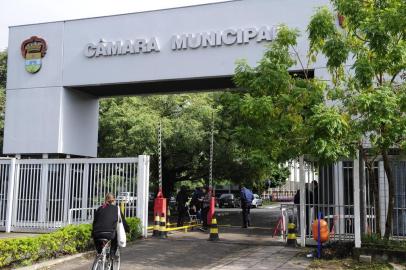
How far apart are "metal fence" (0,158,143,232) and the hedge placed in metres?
2.99

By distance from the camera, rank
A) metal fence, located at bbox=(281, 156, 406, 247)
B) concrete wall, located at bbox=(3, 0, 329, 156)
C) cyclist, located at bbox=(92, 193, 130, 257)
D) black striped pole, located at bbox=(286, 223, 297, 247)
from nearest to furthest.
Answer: cyclist, located at bbox=(92, 193, 130, 257)
metal fence, located at bbox=(281, 156, 406, 247)
black striped pole, located at bbox=(286, 223, 297, 247)
concrete wall, located at bbox=(3, 0, 329, 156)

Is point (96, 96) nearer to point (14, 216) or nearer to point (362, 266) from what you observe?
point (14, 216)

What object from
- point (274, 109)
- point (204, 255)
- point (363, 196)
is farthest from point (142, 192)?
point (363, 196)

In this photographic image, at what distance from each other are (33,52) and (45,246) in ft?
30.4

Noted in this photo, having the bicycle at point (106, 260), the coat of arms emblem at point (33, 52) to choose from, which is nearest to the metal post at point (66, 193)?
the coat of arms emblem at point (33, 52)

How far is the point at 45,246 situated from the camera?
11570mm

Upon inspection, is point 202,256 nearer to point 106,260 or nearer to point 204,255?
point 204,255

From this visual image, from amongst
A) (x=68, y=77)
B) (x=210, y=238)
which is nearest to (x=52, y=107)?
(x=68, y=77)

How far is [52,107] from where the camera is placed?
1780 cm

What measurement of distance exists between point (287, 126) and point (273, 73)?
1.30 metres

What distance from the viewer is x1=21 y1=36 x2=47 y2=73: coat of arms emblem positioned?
1833 centimetres

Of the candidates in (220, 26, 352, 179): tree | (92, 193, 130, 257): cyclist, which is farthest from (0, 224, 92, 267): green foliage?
(220, 26, 352, 179): tree

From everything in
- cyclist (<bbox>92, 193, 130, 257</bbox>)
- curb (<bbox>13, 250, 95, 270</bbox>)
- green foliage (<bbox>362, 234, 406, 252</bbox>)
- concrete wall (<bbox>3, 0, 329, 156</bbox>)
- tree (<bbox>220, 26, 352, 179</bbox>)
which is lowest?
curb (<bbox>13, 250, 95, 270</bbox>)

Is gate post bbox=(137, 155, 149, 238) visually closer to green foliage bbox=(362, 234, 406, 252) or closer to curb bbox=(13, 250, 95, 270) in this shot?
curb bbox=(13, 250, 95, 270)
